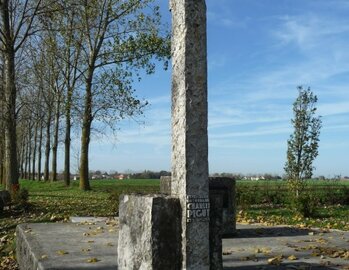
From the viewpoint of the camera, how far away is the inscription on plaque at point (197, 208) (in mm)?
5086

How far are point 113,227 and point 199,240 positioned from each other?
6676 millimetres

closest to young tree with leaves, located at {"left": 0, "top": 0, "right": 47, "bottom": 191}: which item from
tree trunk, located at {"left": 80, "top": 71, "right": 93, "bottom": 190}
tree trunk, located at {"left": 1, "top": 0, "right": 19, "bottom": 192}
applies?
tree trunk, located at {"left": 1, "top": 0, "right": 19, "bottom": 192}

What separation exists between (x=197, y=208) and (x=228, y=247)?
12.6 ft

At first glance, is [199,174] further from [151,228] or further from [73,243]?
→ [73,243]

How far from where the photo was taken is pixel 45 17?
2111 cm

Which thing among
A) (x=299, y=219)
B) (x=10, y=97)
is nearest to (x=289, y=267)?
(x=299, y=219)

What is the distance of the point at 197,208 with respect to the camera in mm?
5121

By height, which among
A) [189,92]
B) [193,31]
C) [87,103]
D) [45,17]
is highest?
[45,17]

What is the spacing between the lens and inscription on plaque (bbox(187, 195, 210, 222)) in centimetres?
509

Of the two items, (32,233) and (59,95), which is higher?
(59,95)

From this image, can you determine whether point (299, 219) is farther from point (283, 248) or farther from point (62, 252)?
point (62, 252)

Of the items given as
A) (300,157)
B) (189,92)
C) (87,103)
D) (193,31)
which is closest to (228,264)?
(189,92)

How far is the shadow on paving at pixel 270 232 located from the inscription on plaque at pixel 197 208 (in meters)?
5.33

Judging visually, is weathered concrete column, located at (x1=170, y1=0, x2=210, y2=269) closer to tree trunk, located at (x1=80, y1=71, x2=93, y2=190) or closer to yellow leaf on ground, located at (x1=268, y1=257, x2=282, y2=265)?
yellow leaf on ground, located at (x1=268, y1=257, x2=282, y2=265)
